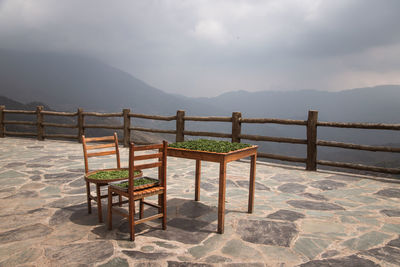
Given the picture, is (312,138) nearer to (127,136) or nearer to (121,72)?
(127,136)

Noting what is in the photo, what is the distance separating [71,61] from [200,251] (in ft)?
621

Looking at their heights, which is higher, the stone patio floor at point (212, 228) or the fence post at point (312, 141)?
the fence post at point (312, 141)

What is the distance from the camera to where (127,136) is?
31.3 feet

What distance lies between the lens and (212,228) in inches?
117

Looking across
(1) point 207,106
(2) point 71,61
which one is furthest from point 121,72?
(1) point 207,106

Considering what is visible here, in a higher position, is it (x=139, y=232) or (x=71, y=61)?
(x=71, y=61)

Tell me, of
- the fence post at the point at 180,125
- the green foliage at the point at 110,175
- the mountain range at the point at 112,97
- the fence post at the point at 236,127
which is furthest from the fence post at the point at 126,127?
the mountain range at the point at 112,97

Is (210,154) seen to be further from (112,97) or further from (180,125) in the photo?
(112,97)

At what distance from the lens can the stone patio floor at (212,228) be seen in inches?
91.6

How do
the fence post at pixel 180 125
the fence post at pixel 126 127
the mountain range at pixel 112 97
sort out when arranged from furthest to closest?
the mountain range at pixel 112 97, the fence post at pixel 126 127, the fence post at pixel 180 125

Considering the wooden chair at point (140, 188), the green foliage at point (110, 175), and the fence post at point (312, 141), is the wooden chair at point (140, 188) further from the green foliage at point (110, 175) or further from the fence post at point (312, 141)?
the fence post at point (312, 141)

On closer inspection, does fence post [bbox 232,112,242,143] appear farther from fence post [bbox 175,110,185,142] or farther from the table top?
the table top

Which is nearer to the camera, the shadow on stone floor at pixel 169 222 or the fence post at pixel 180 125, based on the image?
the shadow on stone floor at pixel 169 222

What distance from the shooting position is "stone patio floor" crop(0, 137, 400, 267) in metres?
2.33
